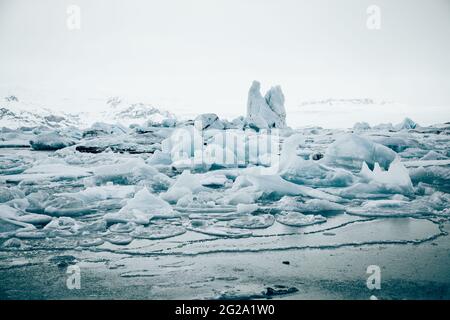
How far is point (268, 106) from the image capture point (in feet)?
98.8

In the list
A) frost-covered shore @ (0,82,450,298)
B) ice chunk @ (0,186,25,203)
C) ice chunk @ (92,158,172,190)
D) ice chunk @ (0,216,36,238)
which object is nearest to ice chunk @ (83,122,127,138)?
frost-covered shore @ (0,82,450,298)

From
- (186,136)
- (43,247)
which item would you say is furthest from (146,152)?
(43,247)

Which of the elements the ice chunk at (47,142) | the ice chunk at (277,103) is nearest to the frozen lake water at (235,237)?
the ice chunk at (47,142)

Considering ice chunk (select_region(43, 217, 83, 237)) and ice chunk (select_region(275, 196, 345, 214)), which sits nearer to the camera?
ice chunk (select_region(43, 217, 83, 237))

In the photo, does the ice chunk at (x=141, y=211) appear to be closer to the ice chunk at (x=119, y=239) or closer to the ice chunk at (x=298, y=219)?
the ice chunk at (x=119, y=239)

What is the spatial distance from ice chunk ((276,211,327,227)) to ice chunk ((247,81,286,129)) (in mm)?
23869

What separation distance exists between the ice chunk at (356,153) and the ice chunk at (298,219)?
381cm

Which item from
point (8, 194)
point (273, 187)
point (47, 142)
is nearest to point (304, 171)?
point (273, 187)

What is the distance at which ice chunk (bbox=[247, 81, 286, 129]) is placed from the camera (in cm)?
2926

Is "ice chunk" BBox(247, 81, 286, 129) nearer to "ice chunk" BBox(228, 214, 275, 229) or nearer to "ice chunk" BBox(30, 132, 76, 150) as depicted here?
"ice chunk" BBox(30, 132, 76, 150)

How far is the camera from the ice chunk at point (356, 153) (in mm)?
8406

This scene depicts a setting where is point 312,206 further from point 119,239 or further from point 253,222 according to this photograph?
point 119,239
